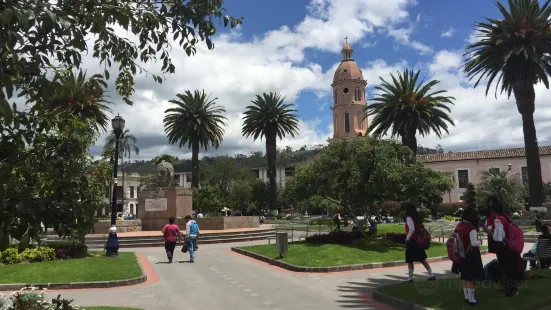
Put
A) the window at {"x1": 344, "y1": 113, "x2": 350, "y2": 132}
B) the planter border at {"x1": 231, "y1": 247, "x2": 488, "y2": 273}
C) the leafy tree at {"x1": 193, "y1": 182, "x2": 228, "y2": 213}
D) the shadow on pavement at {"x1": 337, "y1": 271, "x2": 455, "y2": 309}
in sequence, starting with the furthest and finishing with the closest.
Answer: the window at {"x1": 344, "y1": 113, "x2": 350, "y2": 132}
the leafy tree at {"x1": 193, "y1": 182, "x2": 228, "y2": 213}
the planter border at {"x1": 231, "y1": 247, "x2": 488, "y2": 273}
the shadow on pavement at {"x1": 337, "y1": 271, "x2": 455, "y2": 309}

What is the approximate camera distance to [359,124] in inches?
2889

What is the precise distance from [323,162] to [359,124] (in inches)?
2164

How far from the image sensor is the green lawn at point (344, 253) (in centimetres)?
1376

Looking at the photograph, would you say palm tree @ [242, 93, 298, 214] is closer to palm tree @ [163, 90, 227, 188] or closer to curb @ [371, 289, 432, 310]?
palm tree @ [163, 90, 227, 188]

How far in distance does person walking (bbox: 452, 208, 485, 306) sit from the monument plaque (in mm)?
21604

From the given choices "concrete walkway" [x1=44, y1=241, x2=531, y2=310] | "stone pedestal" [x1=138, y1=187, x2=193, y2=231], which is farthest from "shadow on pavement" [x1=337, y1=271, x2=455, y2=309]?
"stone pedestal" [x1=138, y1=187, x2=193, y2=231]

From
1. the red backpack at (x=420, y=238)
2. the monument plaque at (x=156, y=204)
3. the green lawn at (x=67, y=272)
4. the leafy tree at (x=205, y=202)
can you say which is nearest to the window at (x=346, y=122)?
the leafy tree at (x=205, y=202)

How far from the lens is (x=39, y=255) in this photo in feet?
45.2

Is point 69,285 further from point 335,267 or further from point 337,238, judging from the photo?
point 337,238

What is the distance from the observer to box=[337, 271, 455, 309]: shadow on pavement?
8492 mm

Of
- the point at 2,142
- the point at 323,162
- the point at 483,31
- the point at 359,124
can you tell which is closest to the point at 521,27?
the point at 483,31

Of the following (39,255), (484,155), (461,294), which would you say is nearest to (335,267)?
(461,294)

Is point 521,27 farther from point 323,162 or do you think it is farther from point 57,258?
point 57,258

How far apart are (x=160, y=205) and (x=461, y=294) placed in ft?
70.8
